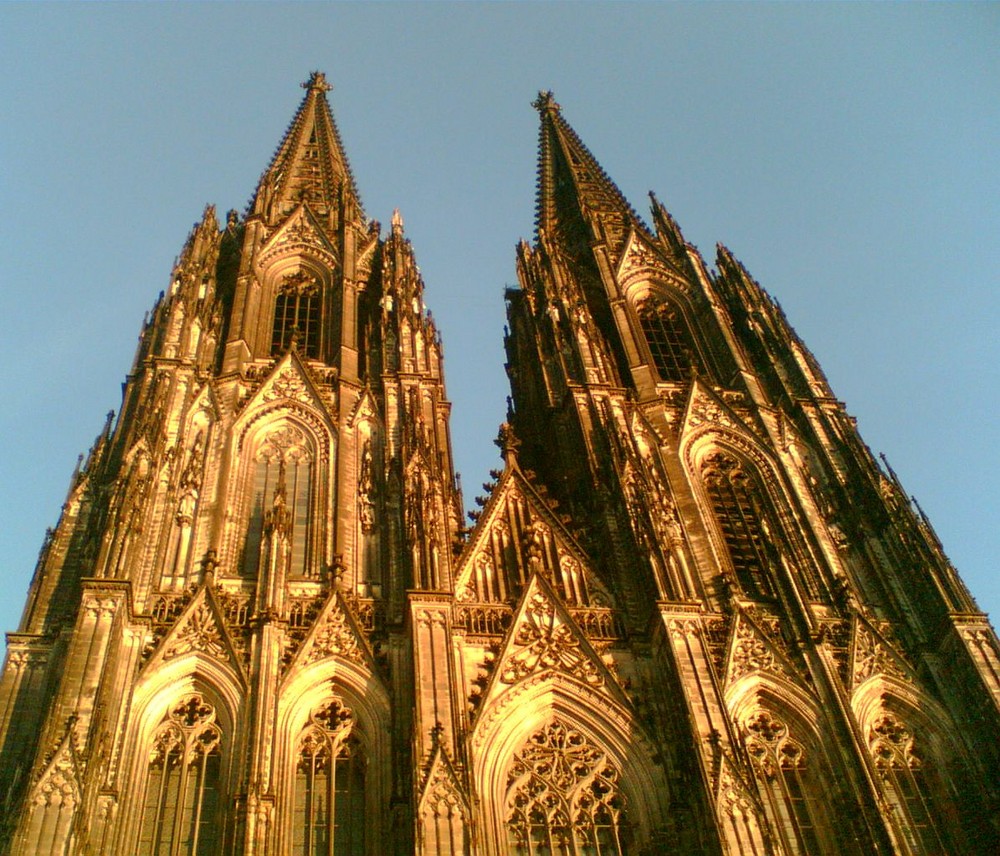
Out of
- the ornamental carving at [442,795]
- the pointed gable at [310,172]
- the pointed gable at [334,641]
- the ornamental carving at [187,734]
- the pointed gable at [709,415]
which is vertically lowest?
the ornamental carving at [442,795]

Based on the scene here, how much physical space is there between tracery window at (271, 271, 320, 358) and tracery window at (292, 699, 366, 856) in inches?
533

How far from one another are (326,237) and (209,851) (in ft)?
75.8

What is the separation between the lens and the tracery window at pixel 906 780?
21797 millimetres

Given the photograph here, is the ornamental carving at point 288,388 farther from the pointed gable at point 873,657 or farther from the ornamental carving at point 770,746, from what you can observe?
the pointed gable at point 873,657

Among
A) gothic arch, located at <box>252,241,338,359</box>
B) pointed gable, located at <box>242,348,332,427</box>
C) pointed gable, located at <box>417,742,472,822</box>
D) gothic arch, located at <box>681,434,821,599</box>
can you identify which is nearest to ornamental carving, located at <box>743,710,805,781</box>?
gothic arch, located at <box>681,434,821,599</box>

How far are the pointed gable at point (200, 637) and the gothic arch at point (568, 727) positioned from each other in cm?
517

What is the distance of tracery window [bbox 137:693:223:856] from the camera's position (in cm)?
1966

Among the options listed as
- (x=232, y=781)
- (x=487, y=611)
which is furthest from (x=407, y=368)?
(x=232, y=781)

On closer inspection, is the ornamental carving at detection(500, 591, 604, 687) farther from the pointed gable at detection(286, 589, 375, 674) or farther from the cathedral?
the pointed gable at detection(286, 589, 375, 674)

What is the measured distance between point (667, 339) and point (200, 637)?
64.6ft

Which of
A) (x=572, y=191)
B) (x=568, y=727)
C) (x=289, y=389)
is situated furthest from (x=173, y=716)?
(x=572, y=191)

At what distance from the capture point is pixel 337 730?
21797 millimetres

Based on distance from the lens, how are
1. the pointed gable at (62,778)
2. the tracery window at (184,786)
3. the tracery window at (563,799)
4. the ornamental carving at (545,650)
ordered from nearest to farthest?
1. the pointed gable at (62,778)
2. the tracery window at (184,786)
3. the tracery window at (563,799)
4. the ornamental carving at (545,650)

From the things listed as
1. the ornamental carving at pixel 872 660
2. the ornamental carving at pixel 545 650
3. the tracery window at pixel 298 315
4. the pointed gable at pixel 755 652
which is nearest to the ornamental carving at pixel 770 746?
the pointed gable at pixel 755 652
